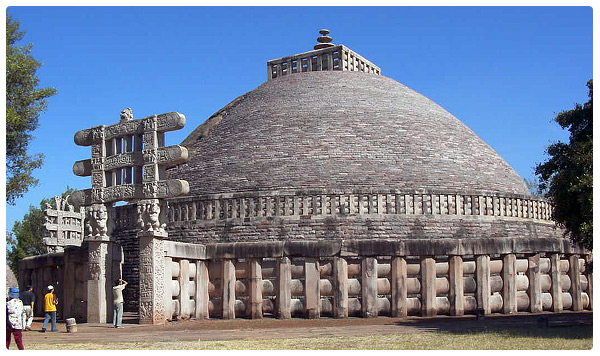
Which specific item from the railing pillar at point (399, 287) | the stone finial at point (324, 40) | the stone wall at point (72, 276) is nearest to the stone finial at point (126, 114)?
the stone wall at point (72, 276)

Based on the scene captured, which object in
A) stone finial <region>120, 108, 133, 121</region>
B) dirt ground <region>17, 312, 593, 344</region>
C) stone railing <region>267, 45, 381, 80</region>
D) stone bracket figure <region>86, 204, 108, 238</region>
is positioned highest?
stone railing <region>267, 45, 381, 80</region>

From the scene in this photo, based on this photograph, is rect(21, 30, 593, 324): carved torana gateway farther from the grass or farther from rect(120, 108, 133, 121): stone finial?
the grass

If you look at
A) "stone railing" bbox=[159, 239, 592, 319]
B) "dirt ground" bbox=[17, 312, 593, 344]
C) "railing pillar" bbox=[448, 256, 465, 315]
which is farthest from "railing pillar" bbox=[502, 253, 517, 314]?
"railing pillar" bbox=[448, 256, 465, 315]

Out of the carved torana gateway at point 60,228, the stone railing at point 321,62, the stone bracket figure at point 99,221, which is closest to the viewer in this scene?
the stone bracket figure at point 99,221

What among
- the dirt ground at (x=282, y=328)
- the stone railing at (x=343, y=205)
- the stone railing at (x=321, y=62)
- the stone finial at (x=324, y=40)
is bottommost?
the dirt ground at (x=282, y=328)

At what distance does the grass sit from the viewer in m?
10.1

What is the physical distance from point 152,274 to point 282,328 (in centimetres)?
314

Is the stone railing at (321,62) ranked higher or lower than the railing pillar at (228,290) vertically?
higher

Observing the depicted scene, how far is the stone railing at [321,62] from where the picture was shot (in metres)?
32.2

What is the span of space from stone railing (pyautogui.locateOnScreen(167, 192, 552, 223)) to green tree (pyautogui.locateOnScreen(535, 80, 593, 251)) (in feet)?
27.8

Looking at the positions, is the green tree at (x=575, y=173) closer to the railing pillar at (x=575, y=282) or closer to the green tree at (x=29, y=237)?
the railing pillar at (x=575, y=282)

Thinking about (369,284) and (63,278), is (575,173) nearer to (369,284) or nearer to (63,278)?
(369,284)

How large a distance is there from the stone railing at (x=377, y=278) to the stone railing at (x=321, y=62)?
17486 mm
